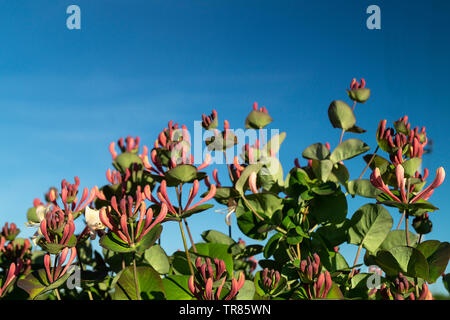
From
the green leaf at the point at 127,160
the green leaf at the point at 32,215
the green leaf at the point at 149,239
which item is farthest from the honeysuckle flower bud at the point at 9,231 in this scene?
the green leaf at the point at 149,239

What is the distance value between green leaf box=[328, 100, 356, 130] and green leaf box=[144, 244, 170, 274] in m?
1.21

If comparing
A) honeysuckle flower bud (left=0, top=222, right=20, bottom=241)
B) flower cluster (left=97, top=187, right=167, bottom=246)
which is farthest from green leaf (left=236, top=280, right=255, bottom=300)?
honeysuckle flower bud (left=0, top=222, right=20, bottom=241)

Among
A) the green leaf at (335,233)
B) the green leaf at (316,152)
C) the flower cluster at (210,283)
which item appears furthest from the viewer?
the green leaf at (316,152)

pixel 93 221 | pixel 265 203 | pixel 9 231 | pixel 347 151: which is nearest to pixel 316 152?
pixel 347 151

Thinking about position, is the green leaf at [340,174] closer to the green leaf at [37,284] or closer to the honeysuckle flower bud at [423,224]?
the honeysuckle flower bud at [423,224]

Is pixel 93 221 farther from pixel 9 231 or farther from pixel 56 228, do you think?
pixel 9 231

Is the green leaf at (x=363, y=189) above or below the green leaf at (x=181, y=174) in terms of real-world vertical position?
below

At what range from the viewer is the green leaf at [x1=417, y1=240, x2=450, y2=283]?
5.90ft

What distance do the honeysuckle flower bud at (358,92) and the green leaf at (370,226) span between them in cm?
72

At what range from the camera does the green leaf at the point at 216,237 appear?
2475 mm

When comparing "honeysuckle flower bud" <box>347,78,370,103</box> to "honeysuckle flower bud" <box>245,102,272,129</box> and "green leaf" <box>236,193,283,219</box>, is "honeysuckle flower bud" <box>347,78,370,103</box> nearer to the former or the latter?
"honeysuckle flower bud" <box>245,102,272,129</box>

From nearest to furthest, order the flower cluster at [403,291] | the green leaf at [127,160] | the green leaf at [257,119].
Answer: the flower cluster at [403,291], the green leaf at [257,119], the green leaf at [127,160]
